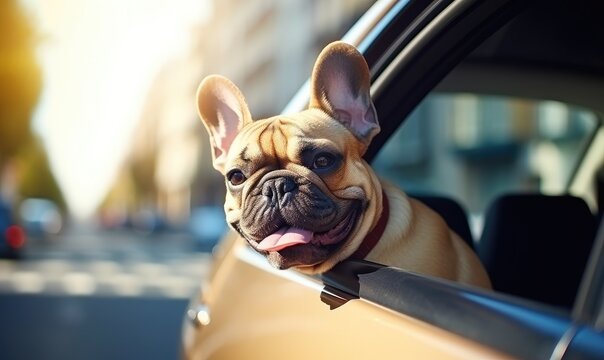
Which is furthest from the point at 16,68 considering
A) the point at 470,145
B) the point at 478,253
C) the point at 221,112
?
the point at 221,112

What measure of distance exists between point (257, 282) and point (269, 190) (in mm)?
865

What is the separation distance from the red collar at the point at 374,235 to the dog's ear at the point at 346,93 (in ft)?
0.46

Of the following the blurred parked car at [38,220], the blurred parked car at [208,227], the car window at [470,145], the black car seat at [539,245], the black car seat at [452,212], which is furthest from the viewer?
the blurred parked car at [38,220]

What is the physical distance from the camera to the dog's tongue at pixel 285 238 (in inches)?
74.4

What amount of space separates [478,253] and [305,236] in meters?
1.23

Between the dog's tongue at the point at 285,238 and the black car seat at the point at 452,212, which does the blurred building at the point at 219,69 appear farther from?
the black car seat at the point at 452,212

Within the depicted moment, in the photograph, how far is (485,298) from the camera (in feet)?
4.94

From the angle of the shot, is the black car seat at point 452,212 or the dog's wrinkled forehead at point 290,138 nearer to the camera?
the dog's wrinkled forehead at point 290,138

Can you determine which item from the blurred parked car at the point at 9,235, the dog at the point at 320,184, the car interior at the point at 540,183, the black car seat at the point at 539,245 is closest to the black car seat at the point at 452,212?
the car interior at the point at 540,183

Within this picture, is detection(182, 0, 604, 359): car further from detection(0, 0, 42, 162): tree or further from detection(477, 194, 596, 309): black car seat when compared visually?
detection(0, 0, 42, 162): tree

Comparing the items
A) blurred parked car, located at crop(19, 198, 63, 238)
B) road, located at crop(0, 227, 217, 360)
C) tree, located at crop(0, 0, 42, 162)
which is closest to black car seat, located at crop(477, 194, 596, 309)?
road, located at crop(0, 227, 217, 360)

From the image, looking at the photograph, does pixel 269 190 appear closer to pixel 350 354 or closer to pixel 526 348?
pixel 350 354

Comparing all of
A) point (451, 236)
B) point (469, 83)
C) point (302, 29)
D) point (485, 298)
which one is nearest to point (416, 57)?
point (451, 236)

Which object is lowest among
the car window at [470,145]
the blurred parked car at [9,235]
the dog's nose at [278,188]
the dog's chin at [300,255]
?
the blurred parked car at [9,235]
